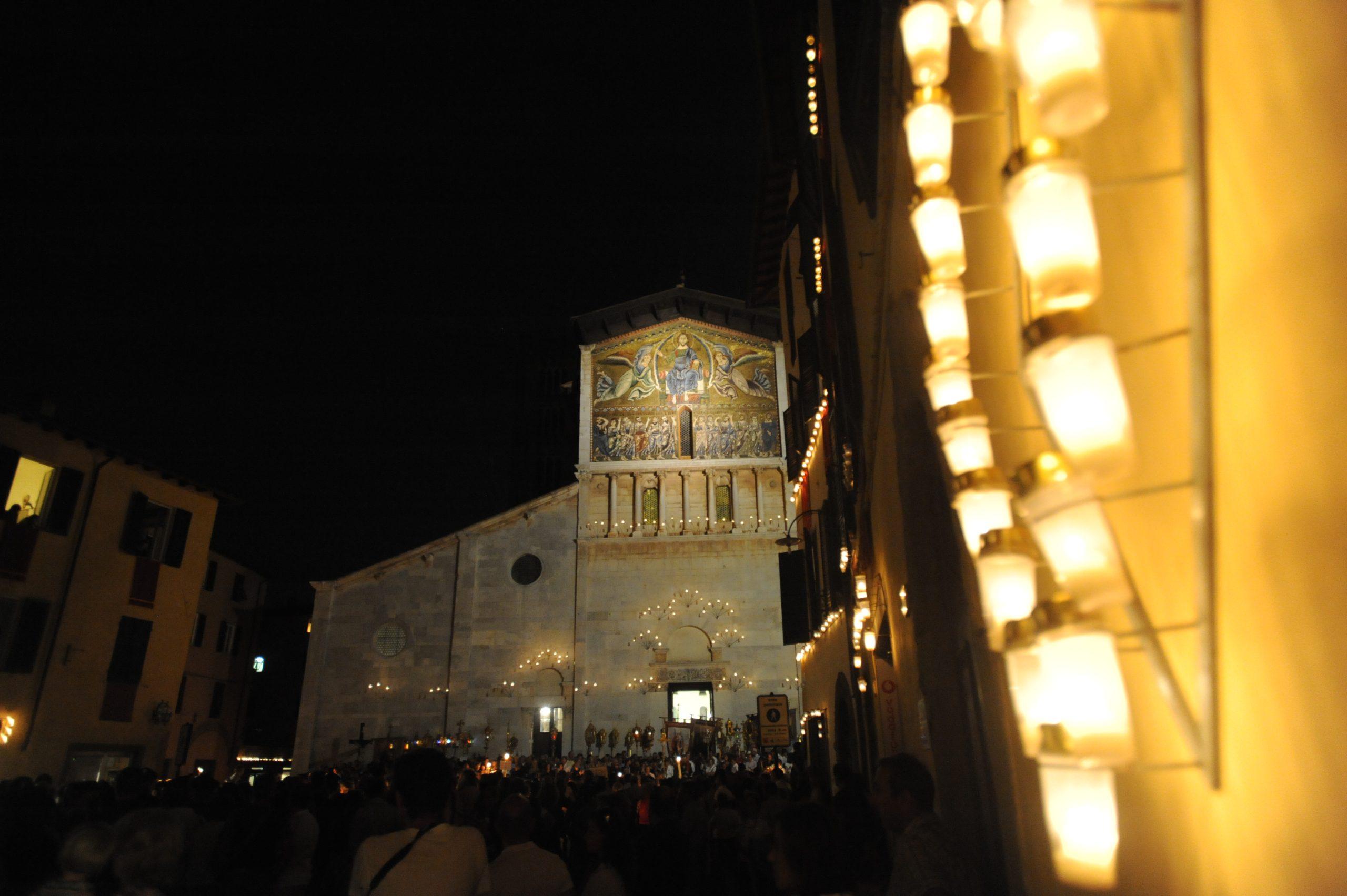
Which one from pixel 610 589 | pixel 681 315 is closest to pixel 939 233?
pixel 610 589

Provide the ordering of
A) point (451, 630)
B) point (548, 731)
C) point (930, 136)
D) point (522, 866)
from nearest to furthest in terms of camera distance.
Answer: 1. point (930, 136)
2. point (522, 866)
3. point (548, 731)
4. point (451, 630)

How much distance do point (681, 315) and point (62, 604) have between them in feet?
70.6

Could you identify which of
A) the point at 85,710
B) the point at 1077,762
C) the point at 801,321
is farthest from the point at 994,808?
the point at 85,710

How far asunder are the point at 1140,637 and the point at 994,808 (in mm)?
4013

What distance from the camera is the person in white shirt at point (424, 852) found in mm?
3307

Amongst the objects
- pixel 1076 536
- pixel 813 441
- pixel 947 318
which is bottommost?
pixel 1076 536

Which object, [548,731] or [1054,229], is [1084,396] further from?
[548,731]

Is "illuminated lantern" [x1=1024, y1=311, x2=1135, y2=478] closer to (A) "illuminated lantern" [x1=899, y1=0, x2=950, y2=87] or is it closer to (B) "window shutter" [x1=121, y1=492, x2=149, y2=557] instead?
(A) "illuminated lantern" [x1=899, y1=0, x2=950, y2=87]

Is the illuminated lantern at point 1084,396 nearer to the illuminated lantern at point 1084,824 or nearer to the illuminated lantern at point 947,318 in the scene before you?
the illuminated lantern at point 1084,824

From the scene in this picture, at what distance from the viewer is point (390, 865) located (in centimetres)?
337

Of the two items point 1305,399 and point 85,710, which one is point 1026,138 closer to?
point 1305,399

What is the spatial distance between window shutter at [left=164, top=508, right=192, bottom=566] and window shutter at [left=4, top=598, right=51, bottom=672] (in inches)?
141

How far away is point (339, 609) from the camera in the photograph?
2816cm

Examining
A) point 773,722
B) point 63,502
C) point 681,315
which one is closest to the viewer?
point 773,722
